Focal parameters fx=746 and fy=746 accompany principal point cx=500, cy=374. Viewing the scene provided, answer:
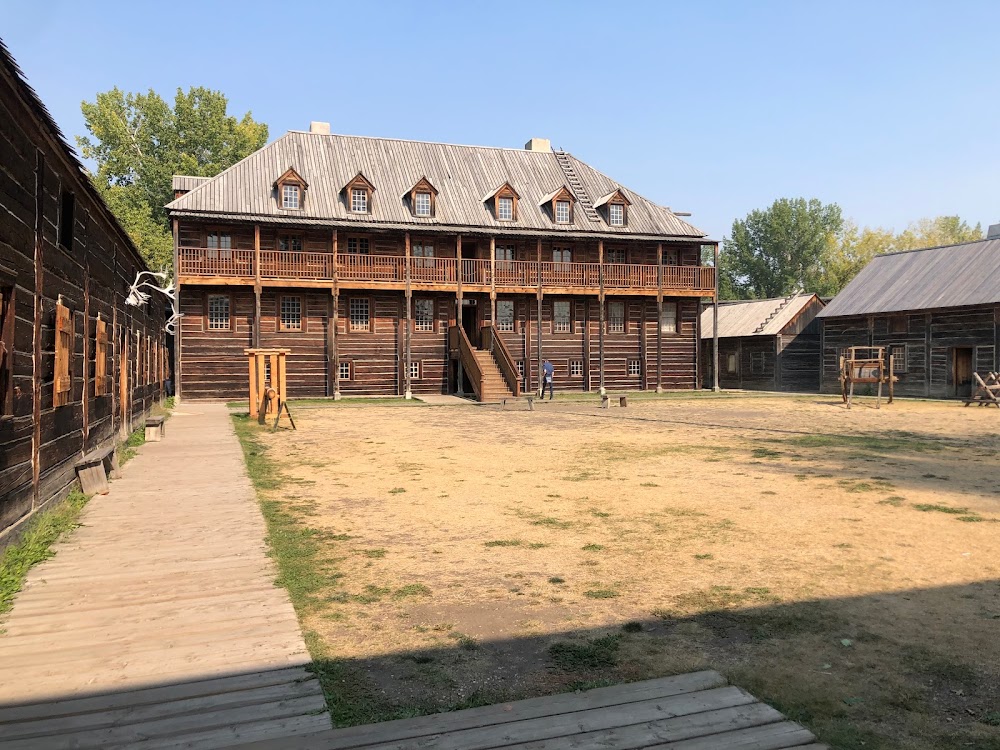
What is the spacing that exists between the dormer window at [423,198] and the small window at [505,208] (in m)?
3.14

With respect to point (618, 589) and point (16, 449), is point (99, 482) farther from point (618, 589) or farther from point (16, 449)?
point (618, 589)

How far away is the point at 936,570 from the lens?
6402mm

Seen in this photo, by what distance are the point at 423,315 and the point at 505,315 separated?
4044mm

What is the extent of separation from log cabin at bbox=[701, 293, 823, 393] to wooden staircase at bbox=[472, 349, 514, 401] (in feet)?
73.7

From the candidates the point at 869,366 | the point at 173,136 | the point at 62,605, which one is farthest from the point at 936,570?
the point at 173,136

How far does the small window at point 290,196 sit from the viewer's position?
32375 millimetres

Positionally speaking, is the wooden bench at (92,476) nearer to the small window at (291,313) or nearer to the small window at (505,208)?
the small window at (291,313)

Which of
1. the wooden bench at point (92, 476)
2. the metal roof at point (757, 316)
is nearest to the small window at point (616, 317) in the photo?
the metal roof at point (757, 316)

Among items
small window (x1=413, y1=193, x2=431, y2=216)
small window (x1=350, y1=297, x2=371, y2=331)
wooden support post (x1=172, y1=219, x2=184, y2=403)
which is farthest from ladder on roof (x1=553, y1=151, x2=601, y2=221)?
wooden support post (x1=172, y1=219, x2=184, y2=403)

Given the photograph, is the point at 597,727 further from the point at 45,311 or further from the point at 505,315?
the point at 505,315

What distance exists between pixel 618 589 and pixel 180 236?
30.1 m

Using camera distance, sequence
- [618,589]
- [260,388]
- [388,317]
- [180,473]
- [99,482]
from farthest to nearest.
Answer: [388,317] < [260,388] < [180,473] < [99,482] < [618,589]

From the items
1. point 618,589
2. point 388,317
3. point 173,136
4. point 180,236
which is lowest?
point 618,589

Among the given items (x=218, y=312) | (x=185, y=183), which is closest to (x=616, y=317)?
(x=218, y=312)
